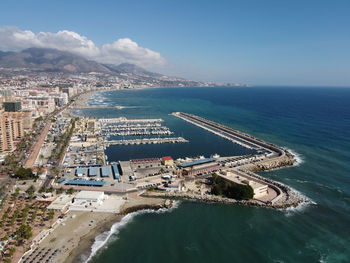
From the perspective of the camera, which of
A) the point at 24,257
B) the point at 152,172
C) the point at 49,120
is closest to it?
the point at 24,257

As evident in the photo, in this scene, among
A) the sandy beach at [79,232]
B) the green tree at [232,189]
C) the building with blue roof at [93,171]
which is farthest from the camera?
the building with blue roof at [93,171]

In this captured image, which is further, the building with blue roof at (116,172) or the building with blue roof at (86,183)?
the building with blue roof at (116,172)

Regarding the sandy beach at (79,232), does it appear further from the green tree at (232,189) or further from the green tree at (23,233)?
the green tree at (232,189)

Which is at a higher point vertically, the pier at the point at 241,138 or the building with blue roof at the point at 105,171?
the pier at the point at 241,138

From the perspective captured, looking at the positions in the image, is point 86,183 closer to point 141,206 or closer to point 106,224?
point 141,206

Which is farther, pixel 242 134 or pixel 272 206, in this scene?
pixel 242 134

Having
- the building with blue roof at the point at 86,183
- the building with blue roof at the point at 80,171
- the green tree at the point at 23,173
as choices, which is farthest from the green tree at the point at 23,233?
the building with blue roof at the point at 80,171

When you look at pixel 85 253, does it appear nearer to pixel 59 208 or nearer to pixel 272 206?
pixel 59 208

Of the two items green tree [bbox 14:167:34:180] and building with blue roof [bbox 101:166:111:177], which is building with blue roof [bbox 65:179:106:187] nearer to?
building with blue roof [bbox 101:166:111:177]

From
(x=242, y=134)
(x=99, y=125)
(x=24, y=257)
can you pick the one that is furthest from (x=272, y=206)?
(x=99, y=125)

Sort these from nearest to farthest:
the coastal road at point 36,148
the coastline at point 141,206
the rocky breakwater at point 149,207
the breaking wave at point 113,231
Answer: the coastline at point 141,206 < the breaking wave at point 113,231 < the rocky breakwater at point 149,207 < the coastal road at point 36,148

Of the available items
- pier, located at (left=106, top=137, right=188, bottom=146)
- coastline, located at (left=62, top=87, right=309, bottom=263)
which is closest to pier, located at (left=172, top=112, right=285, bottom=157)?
pier, located at (left=106, top=137, right=188, bottom=146)
